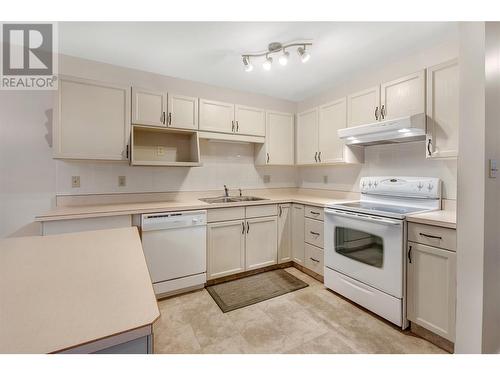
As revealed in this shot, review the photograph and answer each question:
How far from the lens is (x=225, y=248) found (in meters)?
2.54

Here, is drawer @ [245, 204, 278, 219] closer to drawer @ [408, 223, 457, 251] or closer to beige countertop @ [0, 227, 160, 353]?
drawer @ [408, 223, 457, 251]

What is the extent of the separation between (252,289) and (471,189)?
6.40 ft

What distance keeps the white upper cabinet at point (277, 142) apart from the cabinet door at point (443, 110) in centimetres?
166

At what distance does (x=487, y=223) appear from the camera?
51.0 inches

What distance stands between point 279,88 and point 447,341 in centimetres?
295

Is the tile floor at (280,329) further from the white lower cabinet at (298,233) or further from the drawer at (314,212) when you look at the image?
the drawer at (314,212)

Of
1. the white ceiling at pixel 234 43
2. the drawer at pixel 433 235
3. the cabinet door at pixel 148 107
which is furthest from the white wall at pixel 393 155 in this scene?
the cabinet door at pixel 148 107

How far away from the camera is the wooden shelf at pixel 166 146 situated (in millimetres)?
2539

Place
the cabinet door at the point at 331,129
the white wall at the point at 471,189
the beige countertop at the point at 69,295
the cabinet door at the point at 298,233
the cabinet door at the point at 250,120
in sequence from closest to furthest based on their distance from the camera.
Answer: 1. the beige countertop at the point at 69,295
2. the white wall at the point at 471,189
3. the cabinet door at the point at 331,129
4. the cabinet door at the point at 298,233
5. the cabinet door at the point at 250,120

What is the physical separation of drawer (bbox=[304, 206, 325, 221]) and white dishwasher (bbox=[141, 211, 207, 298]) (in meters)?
1.16

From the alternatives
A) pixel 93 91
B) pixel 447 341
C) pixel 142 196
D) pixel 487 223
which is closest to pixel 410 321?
pixel 447 341

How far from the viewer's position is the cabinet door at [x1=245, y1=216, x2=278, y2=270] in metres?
2.68

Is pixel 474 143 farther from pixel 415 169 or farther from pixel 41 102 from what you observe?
pixel 41 102

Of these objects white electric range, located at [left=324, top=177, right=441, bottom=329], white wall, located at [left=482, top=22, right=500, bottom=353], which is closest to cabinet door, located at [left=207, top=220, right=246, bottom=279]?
white electric range, located at [left=324, top=177, right=441, bottom=329]
